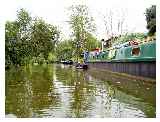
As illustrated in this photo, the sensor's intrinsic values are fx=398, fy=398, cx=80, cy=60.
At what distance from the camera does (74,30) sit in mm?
45406

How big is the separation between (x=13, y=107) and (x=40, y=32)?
134 feet

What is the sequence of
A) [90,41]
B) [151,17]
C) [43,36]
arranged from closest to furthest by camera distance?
[151,17], [43,36], [90,41]

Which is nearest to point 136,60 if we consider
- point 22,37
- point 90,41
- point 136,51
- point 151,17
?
point 136,51

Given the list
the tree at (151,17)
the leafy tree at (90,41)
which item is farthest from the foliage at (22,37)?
the tree at (151,17)

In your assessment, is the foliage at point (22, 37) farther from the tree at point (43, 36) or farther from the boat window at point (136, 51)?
the boat window at point (136, 51)

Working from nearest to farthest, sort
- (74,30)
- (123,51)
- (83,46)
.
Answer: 1. (123,51)
2. (74,30)
3. (83,46)

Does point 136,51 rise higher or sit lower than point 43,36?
lower

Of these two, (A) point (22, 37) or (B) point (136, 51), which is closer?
(B) point (136, 51)

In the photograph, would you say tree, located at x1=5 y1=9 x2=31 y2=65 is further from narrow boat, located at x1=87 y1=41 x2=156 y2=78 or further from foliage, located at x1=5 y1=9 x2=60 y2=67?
narrow boat, located at x1=87 y1=41 x2=156 y2=78

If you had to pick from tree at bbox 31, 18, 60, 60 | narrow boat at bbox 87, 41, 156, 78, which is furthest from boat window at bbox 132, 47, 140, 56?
tree at bbox 31, 18, 60, 60

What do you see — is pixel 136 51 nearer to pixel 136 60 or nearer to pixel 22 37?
pixel 136 60

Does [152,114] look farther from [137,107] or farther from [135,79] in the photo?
[135,79]

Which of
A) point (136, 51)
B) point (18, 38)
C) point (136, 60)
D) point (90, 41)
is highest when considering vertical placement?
point (90, 41)
